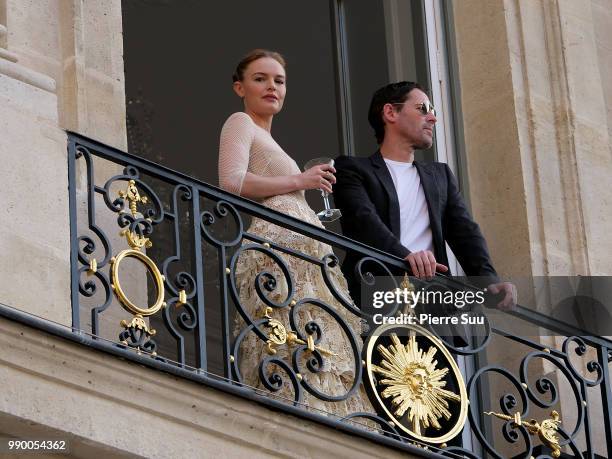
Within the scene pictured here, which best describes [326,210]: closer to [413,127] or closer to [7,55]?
[413,127]

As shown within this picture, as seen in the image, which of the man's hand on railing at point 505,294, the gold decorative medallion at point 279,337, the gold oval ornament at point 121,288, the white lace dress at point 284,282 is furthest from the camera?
the man's hand on railing at point 505,294

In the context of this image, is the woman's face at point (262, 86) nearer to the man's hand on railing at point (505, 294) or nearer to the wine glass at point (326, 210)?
the wine glass at point (326, 210)

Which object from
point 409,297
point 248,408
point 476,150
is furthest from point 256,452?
point 476,150

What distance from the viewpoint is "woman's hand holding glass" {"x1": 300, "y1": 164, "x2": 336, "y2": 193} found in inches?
302

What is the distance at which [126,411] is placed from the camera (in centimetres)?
673

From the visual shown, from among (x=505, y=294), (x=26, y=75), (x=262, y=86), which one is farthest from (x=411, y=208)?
(x=26, y=75)

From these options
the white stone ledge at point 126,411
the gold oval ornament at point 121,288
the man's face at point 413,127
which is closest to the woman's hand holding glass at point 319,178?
the man's face at point 413,127

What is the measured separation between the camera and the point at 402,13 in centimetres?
1015

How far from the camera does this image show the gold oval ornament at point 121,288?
697 centimetres

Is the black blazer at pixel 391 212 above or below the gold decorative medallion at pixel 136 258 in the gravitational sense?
above

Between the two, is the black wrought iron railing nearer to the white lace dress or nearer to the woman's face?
the white lace dress

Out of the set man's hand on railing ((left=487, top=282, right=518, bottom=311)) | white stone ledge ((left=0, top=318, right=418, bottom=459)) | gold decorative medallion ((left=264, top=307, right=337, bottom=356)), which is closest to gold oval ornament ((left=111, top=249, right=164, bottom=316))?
white stone ledge ((left=0, top=318, right=418, bottom=459))

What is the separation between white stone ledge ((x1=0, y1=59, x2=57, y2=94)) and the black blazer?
1.33 metres

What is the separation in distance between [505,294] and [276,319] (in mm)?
1015
